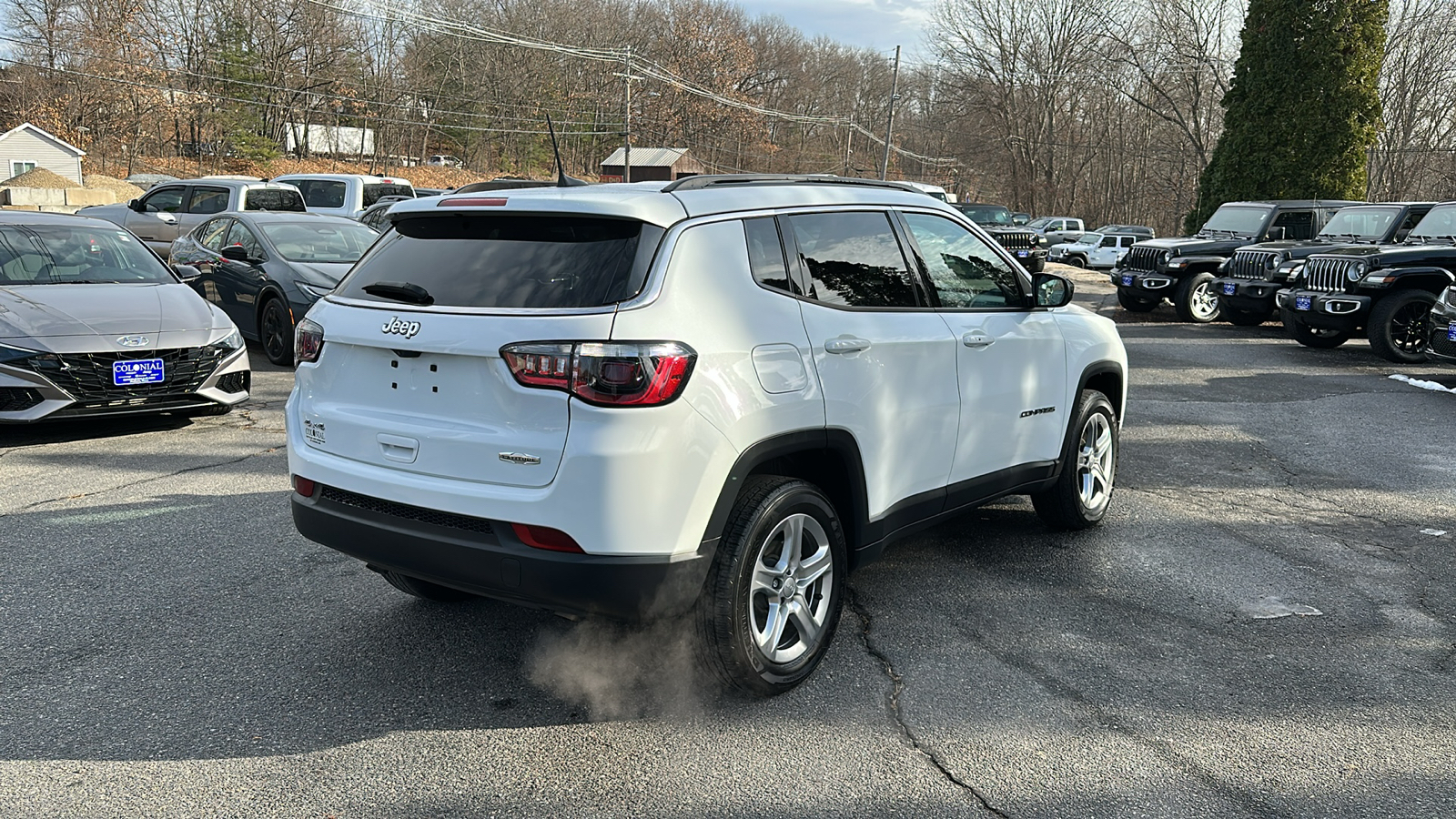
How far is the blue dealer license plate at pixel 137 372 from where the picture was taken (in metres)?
7.43

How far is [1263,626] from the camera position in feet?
14.6

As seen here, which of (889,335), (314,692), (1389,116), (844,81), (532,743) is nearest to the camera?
(532,743)

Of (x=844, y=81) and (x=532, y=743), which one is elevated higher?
(x=844, y=81)

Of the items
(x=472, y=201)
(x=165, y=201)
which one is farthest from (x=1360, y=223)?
(x=165, y=201)

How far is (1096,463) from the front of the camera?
225 inches

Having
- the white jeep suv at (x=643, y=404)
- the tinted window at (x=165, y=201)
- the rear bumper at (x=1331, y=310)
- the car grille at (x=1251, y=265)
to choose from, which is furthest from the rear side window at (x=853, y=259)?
the tinted window at (x=165, y=201)

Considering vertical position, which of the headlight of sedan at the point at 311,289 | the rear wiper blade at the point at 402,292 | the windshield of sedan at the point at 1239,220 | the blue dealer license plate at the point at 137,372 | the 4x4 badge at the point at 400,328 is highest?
the windshield of sedan at the point at 1239,220

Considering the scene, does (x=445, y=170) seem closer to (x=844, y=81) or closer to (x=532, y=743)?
(x=844, y=81)

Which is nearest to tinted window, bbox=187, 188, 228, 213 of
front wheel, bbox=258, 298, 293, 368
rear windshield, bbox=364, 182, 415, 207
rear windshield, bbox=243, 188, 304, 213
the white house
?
rear windshield, bbox=243, 188, 304, 213

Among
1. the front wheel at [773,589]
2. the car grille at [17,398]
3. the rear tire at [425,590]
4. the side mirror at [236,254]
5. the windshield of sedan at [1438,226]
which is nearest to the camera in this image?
the front wheel at [773,589]

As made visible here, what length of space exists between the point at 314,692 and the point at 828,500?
1.89m

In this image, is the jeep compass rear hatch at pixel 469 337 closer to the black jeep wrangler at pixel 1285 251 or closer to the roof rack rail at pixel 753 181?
the roof rack rail at pixel 753 181

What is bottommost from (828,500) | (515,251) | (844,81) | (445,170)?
(828,500)

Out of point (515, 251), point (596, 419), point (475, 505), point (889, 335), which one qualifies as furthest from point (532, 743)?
point (889, 335)
